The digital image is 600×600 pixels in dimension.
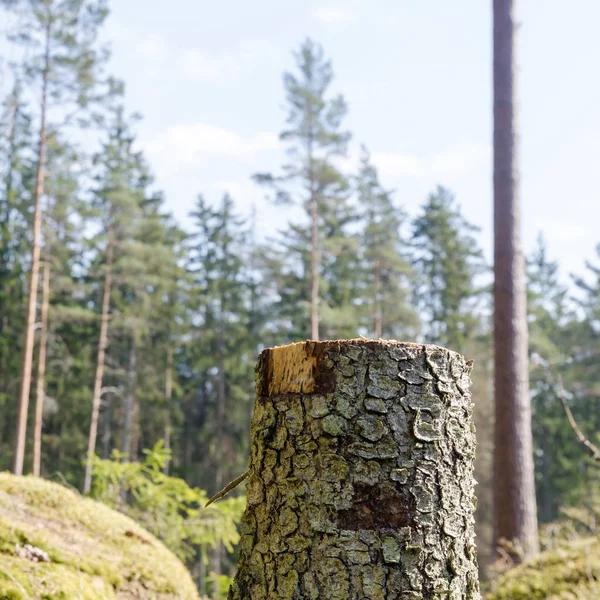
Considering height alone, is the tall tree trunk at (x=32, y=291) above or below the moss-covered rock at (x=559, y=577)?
above

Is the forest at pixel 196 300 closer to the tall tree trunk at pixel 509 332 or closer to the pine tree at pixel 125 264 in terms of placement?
the pine tree at pixel 125 264

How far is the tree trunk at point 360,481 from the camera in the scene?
1.74 meters

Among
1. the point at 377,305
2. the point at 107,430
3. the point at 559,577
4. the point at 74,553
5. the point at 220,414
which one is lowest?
the point at 107,430

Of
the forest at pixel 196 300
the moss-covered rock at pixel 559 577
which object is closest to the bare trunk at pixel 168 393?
the forest at pixel 196 300

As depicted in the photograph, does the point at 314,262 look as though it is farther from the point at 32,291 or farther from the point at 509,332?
the point at 509,332

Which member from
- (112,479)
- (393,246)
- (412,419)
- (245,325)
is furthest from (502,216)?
(245,325)

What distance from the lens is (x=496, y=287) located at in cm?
666

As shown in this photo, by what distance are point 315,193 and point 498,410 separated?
1446cm

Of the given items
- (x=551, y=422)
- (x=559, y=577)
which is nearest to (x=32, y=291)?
(x=559, y=577)

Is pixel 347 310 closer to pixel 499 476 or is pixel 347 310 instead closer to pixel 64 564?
pixel 499 476

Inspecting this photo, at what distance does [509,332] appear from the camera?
6488 millimetres

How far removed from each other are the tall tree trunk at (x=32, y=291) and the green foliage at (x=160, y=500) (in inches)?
385

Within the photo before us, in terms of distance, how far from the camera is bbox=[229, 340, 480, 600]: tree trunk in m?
1.74

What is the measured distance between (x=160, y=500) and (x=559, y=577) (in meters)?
3.20
